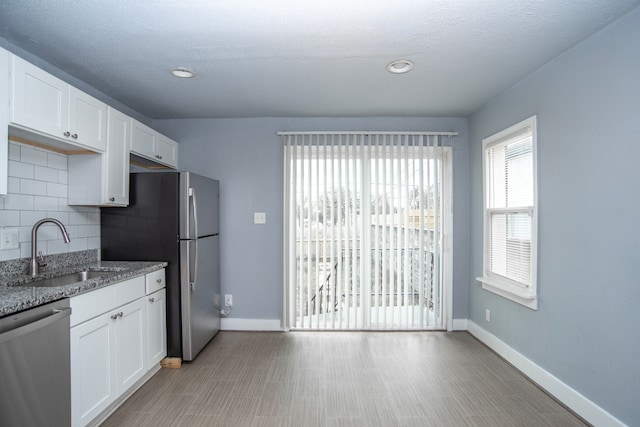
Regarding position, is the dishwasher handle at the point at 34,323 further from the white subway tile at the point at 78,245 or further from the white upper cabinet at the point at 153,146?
the white upper cabinet at the point at 153,146

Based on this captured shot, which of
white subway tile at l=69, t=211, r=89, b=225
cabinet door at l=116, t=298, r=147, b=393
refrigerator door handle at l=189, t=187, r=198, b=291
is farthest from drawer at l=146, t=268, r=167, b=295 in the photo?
white subway tile at l=69, t=211, r=89, b=225

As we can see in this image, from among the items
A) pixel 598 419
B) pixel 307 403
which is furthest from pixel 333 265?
pixel 598 419

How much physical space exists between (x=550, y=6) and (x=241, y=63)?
1920 mm

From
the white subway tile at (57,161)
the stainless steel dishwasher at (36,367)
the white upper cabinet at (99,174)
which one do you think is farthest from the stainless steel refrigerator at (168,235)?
the stainless steel dishwasher at (36,367)

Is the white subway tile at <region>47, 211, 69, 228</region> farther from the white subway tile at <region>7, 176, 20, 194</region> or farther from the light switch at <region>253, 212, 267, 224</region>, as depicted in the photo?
the light switch at <region>253, 212, 267, 224</region>

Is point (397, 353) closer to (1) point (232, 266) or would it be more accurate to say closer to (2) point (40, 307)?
(1) point (232, 266)

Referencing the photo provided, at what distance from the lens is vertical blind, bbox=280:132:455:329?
3.53 meters

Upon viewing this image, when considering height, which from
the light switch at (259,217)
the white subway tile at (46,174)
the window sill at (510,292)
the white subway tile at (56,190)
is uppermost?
the white subway tile at (46,174)

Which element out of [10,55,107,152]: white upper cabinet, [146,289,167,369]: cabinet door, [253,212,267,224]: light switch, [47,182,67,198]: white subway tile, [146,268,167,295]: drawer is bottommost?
[146,289,167,369]: cabinet door

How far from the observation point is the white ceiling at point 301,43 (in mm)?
1697

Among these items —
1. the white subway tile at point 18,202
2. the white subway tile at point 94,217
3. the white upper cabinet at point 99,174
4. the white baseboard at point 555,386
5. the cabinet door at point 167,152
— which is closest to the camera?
the white baseboard at point 555,386

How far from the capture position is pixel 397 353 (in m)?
2.98

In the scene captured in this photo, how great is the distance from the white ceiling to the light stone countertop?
152 cm

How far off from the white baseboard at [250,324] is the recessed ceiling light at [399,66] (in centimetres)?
281
